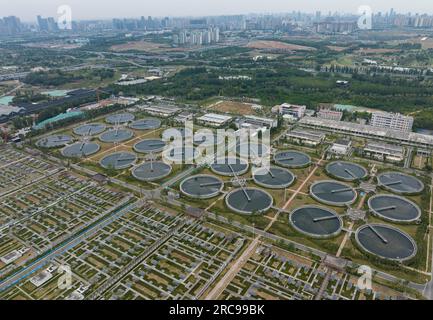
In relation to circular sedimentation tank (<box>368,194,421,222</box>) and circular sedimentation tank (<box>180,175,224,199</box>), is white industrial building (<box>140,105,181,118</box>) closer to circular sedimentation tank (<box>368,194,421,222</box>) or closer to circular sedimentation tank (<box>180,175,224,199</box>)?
circular sedimentation tank (<box>180,175,224,199</box>)

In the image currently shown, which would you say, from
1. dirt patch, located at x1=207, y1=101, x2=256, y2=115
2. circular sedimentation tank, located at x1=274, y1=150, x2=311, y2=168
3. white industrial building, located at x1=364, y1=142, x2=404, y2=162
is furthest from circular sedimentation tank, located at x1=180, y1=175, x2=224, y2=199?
dirt patch, located at x1=207, y1=101, x2=256, y2=115

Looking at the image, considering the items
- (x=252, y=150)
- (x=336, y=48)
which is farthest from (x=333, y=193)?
(x=336, y=48)

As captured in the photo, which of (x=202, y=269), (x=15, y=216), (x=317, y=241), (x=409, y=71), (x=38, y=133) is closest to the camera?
(x=202, y=269)

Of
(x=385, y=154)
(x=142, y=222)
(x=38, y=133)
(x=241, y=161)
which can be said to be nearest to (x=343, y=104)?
(x=385, y=154)

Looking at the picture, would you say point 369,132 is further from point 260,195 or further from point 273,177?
point 260,195

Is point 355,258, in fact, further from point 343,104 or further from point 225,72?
point 225,72

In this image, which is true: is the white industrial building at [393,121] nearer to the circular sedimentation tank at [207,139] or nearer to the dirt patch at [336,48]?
the circular sedimentation tank at [207,139]

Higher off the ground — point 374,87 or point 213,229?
point 374,87
